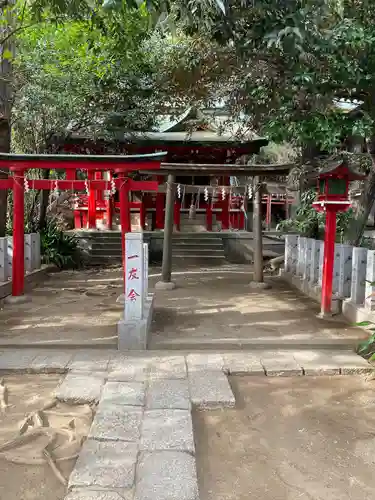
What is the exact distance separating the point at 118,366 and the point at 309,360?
94.3 inches

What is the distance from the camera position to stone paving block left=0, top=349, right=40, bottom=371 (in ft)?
17.1

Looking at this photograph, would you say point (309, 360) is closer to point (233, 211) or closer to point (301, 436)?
point (301, 436)

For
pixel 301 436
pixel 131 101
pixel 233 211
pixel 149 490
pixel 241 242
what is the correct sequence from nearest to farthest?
pixel 149 490, pixel 301 436, pixel 131 101, pixel 241 242, pixel 233 211

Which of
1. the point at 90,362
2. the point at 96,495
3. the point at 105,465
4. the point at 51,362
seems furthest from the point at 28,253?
the point at 96,495

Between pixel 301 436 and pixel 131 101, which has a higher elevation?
pixel 131 101

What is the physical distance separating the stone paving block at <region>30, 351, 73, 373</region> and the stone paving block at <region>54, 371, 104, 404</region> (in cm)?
24

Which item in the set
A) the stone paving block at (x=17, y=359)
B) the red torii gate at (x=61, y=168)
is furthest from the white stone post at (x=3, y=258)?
the stone paving block at (x=17, y=359)

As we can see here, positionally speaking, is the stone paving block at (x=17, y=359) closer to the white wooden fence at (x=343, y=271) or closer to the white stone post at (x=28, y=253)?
the white wooden fence at (x=343, y=271)

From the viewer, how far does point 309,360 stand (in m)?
5.63

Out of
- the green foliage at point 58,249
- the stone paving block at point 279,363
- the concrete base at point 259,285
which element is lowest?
the stone paving block at point 279,363

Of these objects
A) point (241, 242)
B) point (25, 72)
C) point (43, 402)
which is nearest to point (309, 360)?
point (43, 402)

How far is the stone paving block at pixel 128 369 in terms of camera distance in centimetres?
494

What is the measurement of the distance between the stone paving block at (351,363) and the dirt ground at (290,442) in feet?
0.81

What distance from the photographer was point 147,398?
436 cm
